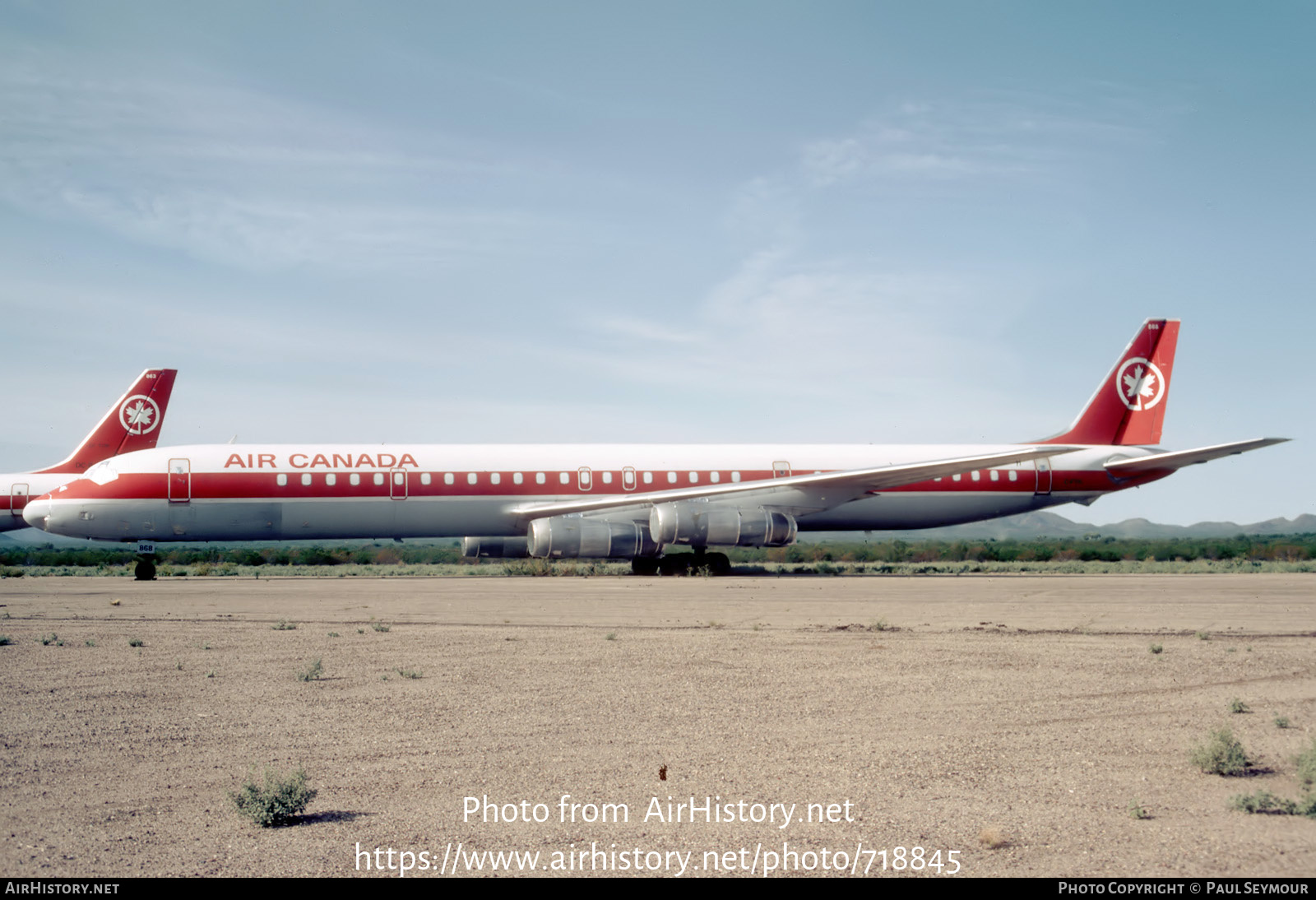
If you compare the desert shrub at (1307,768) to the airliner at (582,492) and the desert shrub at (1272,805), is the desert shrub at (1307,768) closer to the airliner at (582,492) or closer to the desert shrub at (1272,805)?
the desert shrub at (1272,805)

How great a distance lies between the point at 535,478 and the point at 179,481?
9211 millimetres

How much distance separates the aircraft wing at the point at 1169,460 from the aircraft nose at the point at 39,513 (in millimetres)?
30151

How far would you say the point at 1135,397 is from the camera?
32.0m

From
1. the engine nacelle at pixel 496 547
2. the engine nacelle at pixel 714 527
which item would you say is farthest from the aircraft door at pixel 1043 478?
the engine nacelle at pixel 496 547

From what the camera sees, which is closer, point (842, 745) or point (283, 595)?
point (842, 745)

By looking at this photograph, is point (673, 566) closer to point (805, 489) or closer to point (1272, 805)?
point (805, 489)

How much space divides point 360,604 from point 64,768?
1124cm

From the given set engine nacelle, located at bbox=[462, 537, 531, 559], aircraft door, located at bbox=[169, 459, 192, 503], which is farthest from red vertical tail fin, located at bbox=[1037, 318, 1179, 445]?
aircraft door, located at bbox=[169, 459, 192, 503]

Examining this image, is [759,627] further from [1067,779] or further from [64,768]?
[64,768]

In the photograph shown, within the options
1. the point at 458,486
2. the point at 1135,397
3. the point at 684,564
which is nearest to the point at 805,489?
the point at 684,564

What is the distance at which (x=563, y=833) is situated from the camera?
4.87 metres

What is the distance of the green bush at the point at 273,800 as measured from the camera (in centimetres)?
494

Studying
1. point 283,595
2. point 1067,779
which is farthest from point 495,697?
point 283,595

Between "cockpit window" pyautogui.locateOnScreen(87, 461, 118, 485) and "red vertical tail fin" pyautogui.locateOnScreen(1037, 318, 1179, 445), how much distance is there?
90.6 feet
